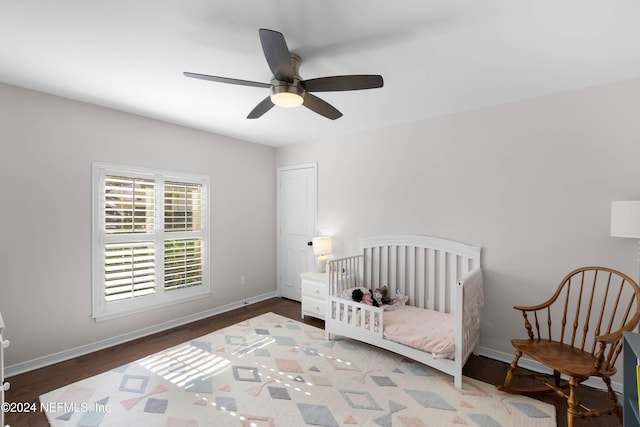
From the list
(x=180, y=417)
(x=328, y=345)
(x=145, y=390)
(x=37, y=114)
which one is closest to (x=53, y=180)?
(x=37, y=114)

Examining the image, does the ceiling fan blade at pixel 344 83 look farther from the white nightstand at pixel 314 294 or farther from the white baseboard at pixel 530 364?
the white baseboard at pixel 530 364

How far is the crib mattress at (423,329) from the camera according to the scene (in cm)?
239

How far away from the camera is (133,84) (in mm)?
2436

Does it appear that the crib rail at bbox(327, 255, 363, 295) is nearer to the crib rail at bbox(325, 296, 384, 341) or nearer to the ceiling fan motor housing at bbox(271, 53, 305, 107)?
the crib rail at bbox(325, 296, 384, 341)

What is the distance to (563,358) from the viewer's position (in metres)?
1.99

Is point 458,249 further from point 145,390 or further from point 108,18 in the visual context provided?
point 108,18

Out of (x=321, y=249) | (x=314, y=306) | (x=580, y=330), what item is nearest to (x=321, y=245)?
(x=321, y=249)

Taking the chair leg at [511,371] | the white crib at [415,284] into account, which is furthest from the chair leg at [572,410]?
the white crib at [415,284]

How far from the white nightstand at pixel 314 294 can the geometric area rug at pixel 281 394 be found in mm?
733

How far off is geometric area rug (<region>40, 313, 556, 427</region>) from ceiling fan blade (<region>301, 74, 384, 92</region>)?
7.20 feet

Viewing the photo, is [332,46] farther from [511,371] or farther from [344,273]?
[511,371]

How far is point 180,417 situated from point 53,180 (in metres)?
2.37

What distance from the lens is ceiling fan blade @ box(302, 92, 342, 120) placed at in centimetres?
205

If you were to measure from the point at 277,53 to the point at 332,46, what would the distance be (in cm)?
49
